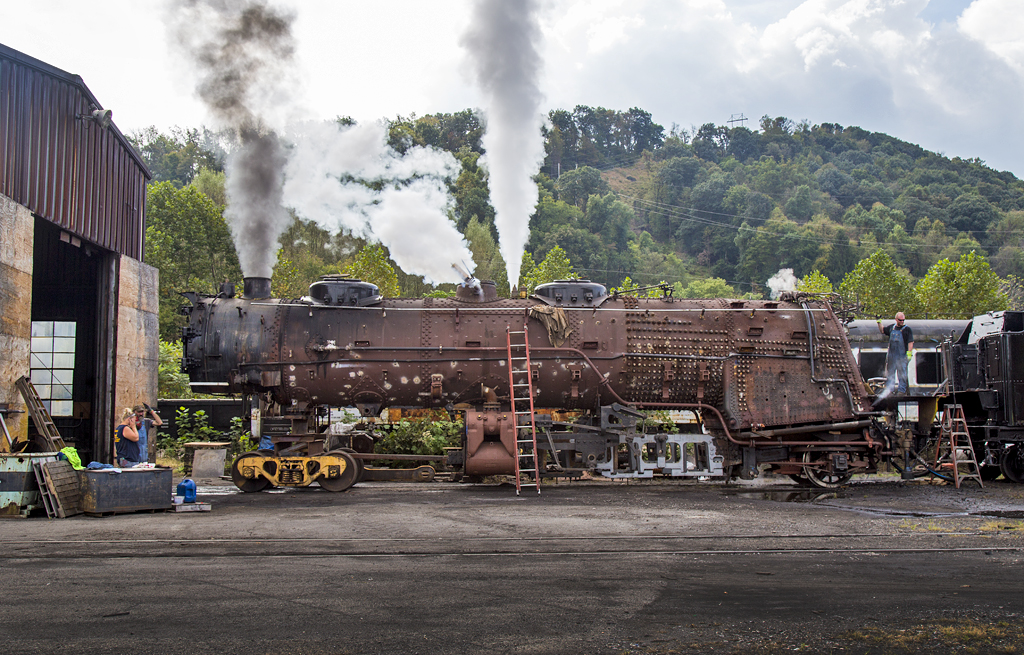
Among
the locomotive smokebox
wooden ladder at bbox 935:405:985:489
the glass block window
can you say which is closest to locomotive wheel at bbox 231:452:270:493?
the locomotive smokebox

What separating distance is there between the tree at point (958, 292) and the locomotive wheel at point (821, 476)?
24857 millimetres

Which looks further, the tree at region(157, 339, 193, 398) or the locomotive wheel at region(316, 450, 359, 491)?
the tree at region(157, 339, 193, 398)

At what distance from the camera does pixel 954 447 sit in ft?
45.9

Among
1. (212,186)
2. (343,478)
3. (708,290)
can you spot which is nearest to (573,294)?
(343,478)

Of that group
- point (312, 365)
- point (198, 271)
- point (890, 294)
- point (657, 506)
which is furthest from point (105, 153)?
point (890, 294)

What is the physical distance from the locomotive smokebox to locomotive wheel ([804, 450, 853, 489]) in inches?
412

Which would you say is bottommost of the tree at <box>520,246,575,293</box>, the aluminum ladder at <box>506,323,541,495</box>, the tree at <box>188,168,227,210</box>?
the aluminum ladder at <box>506,323,541,495</box>

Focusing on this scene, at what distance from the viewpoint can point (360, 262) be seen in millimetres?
30953

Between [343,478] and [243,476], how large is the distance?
1735 mm

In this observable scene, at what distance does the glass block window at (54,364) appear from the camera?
15891 mm

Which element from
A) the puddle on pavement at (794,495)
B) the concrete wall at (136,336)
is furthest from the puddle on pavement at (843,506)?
the concrete wall at (136,336)

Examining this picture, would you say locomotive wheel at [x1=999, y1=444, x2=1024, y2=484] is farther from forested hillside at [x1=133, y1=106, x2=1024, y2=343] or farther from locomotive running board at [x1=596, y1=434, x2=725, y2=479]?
forested hillside at [x1=133, y1=106, x2=1024, y2=343]

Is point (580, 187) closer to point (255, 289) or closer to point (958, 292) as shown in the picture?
point (958, 292)

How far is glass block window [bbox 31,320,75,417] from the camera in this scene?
52.1ft
